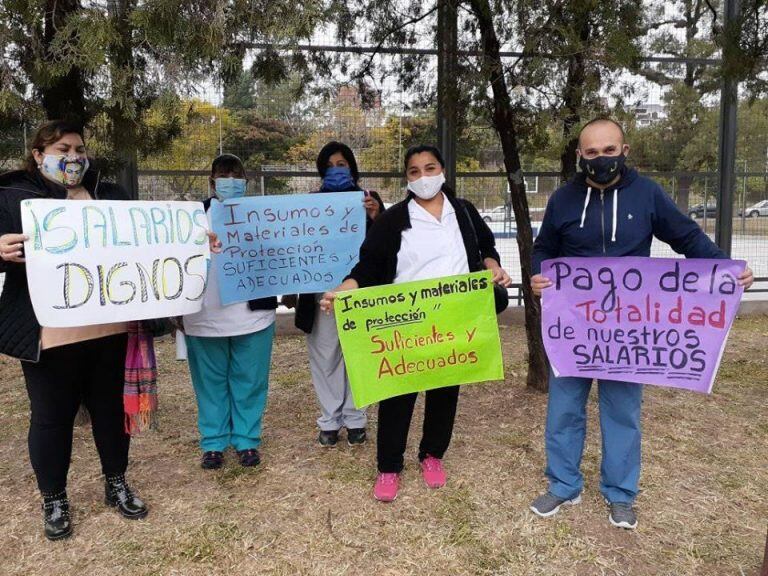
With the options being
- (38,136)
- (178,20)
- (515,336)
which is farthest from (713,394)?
(38,136)

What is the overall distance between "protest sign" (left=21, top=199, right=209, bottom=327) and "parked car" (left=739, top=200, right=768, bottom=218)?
777 cm

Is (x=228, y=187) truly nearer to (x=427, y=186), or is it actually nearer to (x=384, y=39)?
(x=427, y=186)

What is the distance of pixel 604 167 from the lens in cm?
279

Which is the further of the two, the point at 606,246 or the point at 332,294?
the point at 332,294

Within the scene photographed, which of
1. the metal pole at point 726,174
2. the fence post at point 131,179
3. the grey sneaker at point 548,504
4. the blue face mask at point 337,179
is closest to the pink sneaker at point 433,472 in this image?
the grey sneaker at point 548,504

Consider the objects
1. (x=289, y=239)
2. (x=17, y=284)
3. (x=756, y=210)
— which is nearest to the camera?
(x=17, y=284)

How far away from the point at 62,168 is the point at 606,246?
248 cm

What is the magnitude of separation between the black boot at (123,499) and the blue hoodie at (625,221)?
2475mm

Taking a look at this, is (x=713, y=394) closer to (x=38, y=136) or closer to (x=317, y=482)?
(x=317, y=482)

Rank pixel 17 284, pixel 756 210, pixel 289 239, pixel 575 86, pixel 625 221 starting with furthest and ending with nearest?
pixel 756 210, pixel 575 86, pixel 289 239, pixel 625 221, pixel 17 284

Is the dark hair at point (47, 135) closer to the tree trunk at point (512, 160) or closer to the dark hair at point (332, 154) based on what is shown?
the dark hair at point (332, 154)

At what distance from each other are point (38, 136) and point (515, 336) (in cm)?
571

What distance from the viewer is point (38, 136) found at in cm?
274

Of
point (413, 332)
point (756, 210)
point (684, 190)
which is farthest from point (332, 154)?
point (756, 210)
